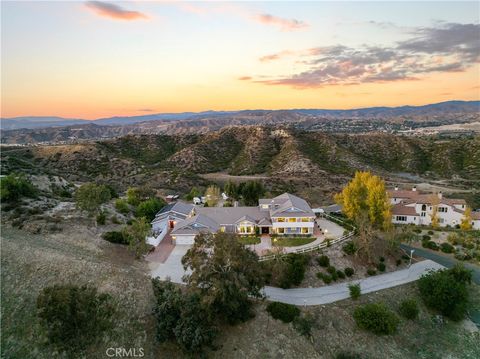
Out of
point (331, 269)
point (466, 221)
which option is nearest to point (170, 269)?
point (331, 269)

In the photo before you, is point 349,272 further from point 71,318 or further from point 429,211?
point 429,211

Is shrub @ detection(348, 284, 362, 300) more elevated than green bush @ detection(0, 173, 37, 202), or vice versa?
→ green bush @ detection(0, 173, 37, 202)

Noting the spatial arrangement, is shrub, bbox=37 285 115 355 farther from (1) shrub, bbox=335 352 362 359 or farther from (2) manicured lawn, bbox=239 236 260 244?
(2) manicured lawn, bbox=239 236 260 244

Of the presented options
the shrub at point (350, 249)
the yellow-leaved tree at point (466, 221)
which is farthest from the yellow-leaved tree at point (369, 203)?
the yellow-leaved tree at point (466, 221)

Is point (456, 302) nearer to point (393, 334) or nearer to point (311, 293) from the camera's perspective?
point (393, 334)

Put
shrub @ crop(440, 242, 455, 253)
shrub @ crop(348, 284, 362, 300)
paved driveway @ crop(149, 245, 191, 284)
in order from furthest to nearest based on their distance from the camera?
1. shrub @ crop(440, 242, 455, 253)
2. paved driveway @ crop(149, 245, 191, 284)
3. shrub @ crop(348, 284, 362, 300)

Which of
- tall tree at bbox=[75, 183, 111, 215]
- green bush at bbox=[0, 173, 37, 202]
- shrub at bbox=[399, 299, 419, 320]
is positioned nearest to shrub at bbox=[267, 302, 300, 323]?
shrub at bbox=[399, 299, 419, 320]

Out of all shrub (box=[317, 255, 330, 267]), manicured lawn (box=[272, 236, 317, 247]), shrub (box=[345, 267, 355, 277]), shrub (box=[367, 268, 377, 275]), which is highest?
manicured lawn (box=[272, 236, 317, 247])
